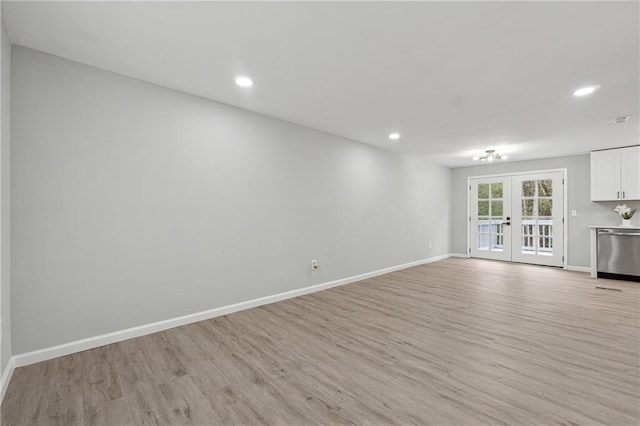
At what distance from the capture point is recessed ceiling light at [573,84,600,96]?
111 inches

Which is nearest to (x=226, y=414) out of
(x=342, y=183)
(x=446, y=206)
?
(x=342, y=183)

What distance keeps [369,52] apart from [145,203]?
2.50 metres

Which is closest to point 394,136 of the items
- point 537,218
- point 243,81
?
point 243,81

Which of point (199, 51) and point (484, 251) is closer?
point (199, 51)

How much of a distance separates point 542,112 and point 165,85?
14.6 ft

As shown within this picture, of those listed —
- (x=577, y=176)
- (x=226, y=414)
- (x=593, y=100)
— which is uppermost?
(x=593, y=100)

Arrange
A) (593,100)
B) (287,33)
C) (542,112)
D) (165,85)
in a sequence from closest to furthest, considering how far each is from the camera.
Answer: (287,33)
(165,85)
(593,100)
(542,112)

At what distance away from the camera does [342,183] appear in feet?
15.6

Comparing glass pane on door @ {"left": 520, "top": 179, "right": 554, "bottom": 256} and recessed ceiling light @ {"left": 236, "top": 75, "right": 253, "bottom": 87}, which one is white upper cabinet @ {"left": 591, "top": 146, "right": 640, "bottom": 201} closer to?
glass pane on door @ {"left": 520, "top": 179, "right": 554, "bottom": 256}

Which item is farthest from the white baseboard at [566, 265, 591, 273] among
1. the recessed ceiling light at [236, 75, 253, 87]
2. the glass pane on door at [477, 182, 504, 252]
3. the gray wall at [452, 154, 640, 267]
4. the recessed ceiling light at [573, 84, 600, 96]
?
the recessed ceiling light at [236, 75, 253, 87]

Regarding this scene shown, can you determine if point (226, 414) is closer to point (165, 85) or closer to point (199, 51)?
point (199, 51)

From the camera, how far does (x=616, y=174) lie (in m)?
5.26

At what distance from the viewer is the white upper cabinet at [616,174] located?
5.07m

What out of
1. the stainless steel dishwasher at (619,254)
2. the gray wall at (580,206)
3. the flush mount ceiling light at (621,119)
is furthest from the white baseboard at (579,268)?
the flush mount ceiling light at (621,119)
